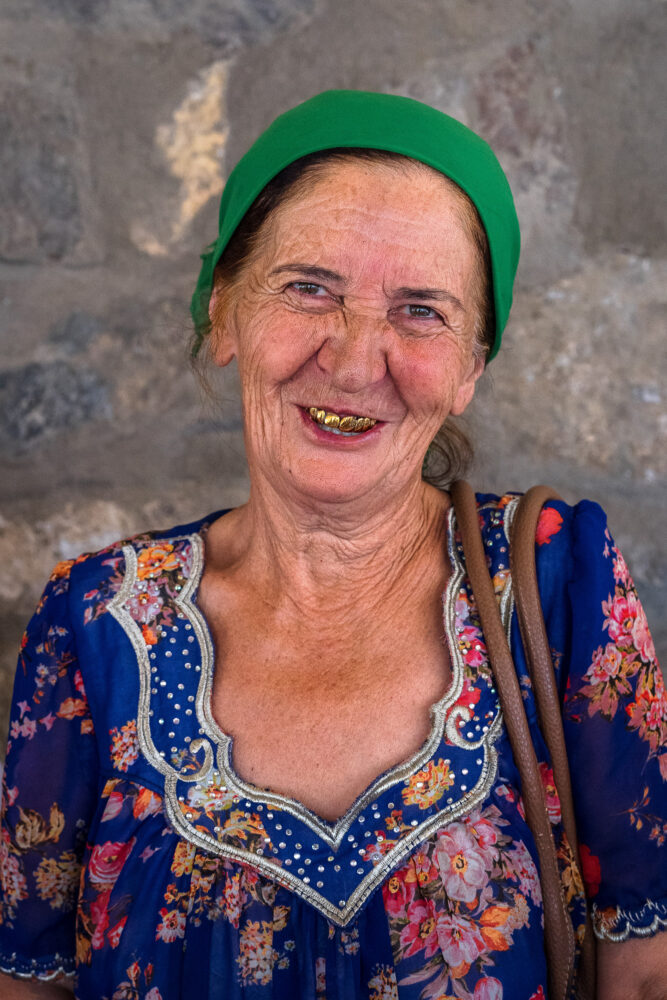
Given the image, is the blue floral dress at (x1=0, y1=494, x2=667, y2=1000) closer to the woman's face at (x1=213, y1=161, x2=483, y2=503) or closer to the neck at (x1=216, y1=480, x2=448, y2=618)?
the neck at (x1=216, y1=480, x2=448, y2=618)

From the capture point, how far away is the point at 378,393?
4.30 feet

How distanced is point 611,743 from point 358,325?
2.20 ft

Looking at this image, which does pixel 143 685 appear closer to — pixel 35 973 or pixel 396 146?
pixel 35 973

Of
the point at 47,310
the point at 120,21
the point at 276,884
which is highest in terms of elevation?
the point at 120,21

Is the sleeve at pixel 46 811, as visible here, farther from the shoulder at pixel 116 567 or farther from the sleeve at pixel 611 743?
the sleeve at pixel 611 743

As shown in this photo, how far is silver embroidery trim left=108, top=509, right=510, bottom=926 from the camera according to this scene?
120 centimetres

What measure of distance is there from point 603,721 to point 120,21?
1.63 m

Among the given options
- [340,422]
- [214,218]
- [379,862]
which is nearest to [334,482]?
[340,422]

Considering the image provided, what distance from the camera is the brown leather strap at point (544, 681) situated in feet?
4.05

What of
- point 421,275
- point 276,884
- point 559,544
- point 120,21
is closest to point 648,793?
point 559,544

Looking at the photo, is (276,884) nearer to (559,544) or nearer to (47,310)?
(559,544)

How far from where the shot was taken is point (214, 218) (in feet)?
6.32

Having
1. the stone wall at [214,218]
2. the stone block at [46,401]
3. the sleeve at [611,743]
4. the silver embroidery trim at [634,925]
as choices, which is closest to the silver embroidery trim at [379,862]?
the sleeve at [611,743]

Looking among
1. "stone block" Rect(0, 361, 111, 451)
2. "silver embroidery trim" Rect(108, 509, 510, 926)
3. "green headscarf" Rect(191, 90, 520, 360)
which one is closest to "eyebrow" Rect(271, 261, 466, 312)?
"green headscarf" Rect(191, 90, 520, 360)
